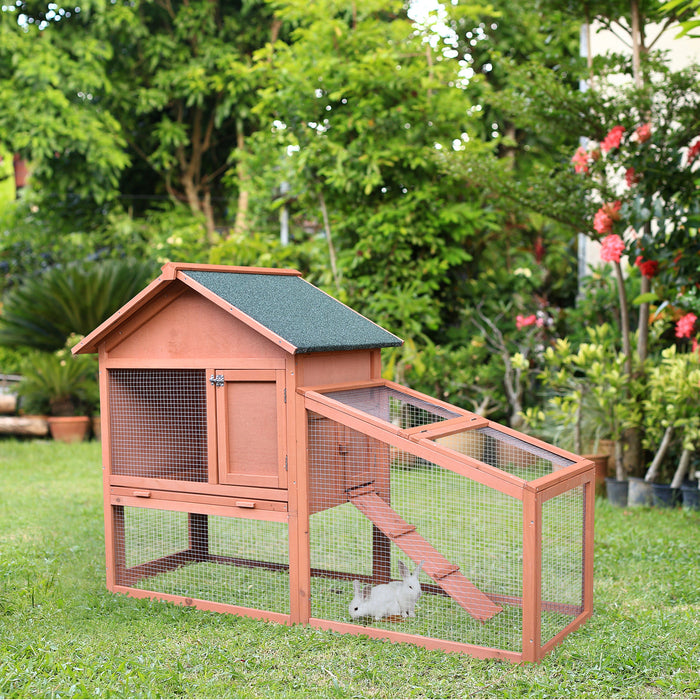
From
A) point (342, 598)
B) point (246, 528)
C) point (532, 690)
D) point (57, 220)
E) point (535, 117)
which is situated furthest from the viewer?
point (57, 220)

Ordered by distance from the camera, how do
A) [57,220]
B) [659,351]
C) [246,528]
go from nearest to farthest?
1. [246,528]
2. [659,351]
3. [57,220]

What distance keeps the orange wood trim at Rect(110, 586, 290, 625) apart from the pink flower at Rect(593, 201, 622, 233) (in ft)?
13.3

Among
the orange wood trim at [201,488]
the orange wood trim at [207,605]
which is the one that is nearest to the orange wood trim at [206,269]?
the orange wood trim at [201,488]

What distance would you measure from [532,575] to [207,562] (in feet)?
7.37

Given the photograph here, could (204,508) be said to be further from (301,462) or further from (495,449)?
(495,449)

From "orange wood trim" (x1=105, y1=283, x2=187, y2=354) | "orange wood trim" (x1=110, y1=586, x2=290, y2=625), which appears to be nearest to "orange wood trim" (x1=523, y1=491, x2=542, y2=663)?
"orange wood trim" (x1=110, y1=586, x2=290, y2=625)

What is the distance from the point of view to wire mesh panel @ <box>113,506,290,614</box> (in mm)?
4570

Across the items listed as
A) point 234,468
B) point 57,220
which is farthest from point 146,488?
point 57,220

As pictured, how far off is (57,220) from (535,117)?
1026 cm

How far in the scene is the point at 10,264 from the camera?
14727mm

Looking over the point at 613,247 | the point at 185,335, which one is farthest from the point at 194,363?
the point at 613,247

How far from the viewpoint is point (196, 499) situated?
4.36m

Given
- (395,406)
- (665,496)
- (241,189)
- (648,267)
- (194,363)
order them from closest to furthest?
(194,363)
(395,406)
(648,267)
(665,496)
(241,189)

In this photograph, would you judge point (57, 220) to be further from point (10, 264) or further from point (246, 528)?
point (246, 528)
